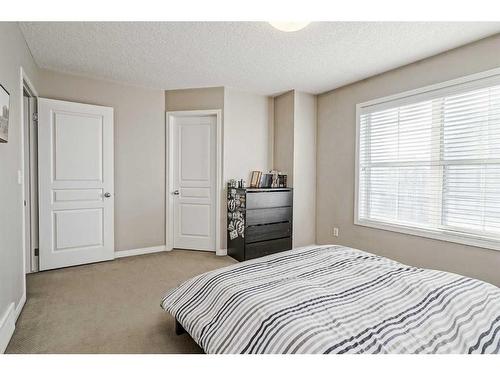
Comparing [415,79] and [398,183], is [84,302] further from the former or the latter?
[415,79]

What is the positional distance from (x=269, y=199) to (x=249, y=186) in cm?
47

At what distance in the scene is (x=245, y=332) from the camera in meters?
1.21

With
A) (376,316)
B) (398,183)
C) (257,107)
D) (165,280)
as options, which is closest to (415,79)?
(398,183)

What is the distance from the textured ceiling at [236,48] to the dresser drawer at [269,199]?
4.84 feet

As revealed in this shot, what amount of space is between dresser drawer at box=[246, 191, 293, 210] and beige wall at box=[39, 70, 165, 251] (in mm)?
1343

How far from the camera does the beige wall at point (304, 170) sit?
391 centimetres

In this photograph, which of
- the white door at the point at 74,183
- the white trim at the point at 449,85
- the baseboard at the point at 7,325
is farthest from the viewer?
the white door at the point at 74,183

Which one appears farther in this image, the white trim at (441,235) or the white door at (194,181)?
the white door at (194,181)

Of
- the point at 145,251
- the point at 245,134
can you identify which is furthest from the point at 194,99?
the point at 145,251

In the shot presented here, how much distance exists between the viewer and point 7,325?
1.75 m

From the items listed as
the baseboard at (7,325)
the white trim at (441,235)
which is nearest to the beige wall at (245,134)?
the white trim at (441,235)

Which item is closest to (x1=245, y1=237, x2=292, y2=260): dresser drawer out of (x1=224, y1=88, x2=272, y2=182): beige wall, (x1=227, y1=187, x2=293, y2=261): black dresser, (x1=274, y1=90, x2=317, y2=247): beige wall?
(x1=227, y1=187, x2=293, y2=261): black dresser

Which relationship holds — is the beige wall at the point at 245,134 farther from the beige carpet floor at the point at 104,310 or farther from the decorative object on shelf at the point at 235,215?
the beige carpet floor at the point at 104,310

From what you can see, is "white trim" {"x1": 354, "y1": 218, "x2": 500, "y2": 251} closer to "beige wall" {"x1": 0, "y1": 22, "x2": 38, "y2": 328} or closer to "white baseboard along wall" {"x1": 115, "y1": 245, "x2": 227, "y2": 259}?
"white baseboard along wall" {"x1": 115, "y1": 245, "x2": 227, "y2": 259}
